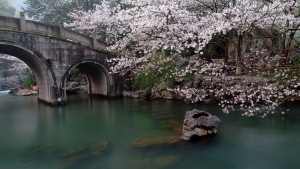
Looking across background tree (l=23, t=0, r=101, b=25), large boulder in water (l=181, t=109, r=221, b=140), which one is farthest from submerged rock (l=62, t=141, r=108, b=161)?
background tree (l=23, t=0, r=101, b=25)

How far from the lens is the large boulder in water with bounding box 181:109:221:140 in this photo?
40.9ft

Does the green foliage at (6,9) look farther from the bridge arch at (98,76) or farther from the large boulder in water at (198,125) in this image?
the large boulder in water at (198,125)

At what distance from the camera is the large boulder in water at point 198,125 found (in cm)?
1248

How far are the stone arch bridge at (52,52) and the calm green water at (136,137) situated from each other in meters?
3.57

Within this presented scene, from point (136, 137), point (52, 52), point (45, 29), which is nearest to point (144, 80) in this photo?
point (52, 52)

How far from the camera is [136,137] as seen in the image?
13141mm

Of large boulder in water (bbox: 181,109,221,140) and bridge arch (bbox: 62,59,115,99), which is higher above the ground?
bridge arch (bbox: 62,59,115,99)

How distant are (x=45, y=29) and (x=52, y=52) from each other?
5.98 ft

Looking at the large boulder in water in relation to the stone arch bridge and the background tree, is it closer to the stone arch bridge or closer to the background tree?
the stone arch bridge

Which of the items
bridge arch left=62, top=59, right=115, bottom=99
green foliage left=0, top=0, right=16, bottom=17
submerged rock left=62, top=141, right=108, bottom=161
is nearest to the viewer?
submerged rock left=62, top=141, right=108, bottom=161

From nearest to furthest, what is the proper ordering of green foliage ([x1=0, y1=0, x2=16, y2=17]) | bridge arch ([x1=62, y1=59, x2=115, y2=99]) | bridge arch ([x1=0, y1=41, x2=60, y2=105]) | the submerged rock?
the submerged rock, bridge arch ([x1=0, y1=41, x2=60, y2=105]), bridge arch ([x1=62, y1=59, x2=115, y2=99]), green foliage ([x1=0, y1=0, x2=16, y2=17])

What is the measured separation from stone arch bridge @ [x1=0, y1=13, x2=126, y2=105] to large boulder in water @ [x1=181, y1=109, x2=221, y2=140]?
13482 millimetres

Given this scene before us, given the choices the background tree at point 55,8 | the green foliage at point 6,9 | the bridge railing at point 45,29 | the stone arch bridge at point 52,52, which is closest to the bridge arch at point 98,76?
the stone arch bridge at point 52,52

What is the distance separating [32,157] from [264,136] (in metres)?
9.93
